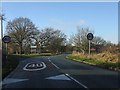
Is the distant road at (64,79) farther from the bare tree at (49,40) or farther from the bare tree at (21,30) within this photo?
the bare tree at (49,40)

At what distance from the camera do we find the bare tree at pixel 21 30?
98.7m

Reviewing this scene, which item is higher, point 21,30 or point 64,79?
point 21,30

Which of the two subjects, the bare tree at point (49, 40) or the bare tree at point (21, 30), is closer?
the bare tree at point (21, 30)

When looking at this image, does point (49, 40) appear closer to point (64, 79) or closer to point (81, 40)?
point (81, 40)

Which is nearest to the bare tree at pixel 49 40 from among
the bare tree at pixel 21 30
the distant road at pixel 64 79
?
the bare tree at pixel 21 30

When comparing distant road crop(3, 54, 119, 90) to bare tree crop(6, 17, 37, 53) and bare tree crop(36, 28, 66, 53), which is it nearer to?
bare tree crop(6, 17, 37, 53)

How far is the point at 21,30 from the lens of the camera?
99.0 m

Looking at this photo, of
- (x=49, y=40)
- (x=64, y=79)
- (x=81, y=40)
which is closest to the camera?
(x=64, y=79)

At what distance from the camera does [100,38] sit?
96.3 meters

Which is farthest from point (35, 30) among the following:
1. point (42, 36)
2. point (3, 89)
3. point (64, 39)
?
point (3, 89)

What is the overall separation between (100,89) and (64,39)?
10786 cm

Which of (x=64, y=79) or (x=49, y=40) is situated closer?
(x=64, y=79)

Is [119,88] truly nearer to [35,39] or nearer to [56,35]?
[35,39]

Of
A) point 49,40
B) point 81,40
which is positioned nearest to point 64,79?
point 81,40
